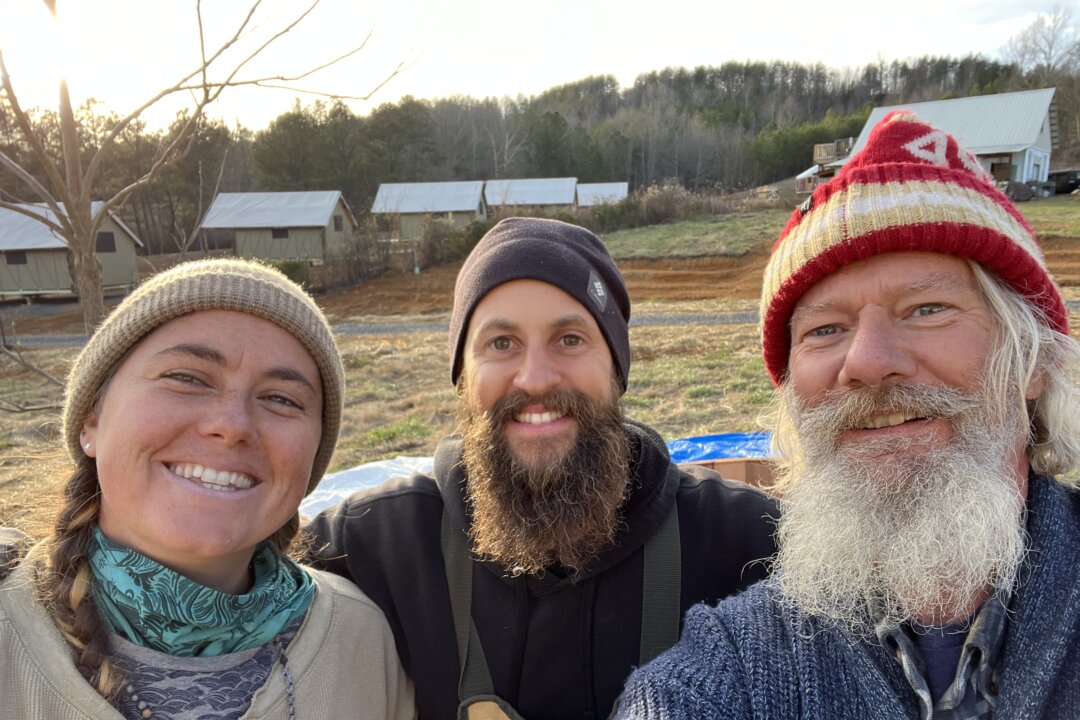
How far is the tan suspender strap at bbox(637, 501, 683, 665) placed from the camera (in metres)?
2.01

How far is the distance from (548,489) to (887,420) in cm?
101

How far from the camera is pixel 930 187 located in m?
1.71

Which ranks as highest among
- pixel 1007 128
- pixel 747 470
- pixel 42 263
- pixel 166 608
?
pixel 1007 128

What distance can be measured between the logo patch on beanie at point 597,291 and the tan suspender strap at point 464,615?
0.88 metres

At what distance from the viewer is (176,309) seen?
1.67 metres

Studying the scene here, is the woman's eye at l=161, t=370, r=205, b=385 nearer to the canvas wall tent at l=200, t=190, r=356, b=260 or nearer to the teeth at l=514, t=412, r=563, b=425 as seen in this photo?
the teeth at l=514, t=412, r=563, b=425

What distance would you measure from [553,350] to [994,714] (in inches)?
56.8

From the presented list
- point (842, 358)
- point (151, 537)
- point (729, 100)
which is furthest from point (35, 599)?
point (729, 100)

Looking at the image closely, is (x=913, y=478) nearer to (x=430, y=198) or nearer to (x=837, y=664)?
(x=837, y=664)

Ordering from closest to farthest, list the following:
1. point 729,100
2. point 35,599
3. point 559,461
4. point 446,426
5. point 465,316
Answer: point 35,599, point 559,461, point 465,316, point 446,426, point 729,100

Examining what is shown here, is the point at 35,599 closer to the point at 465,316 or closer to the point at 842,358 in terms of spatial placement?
the point at 465,316

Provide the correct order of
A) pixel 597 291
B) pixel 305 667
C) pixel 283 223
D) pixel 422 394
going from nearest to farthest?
pixel 305 667
pixel 597 291
pixel 422 394
pixel 283 223

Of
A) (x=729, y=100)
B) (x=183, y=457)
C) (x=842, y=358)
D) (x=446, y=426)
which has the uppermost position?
(x=729, y=100)

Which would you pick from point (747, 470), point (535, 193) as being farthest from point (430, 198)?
point (747, 470)
